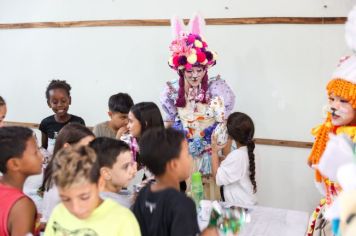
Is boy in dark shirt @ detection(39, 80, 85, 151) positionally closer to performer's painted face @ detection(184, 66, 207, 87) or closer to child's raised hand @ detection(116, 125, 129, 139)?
child's raised hand @ detection(116, 125, 129, 139)

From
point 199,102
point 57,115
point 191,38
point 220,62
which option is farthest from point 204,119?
point 57,115

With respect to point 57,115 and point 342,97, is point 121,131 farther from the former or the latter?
point 342,97

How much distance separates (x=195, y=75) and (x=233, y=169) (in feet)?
2.44

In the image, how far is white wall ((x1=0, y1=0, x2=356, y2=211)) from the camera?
3111mm

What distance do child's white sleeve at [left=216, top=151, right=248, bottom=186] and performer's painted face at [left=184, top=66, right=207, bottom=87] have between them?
0.67 meters

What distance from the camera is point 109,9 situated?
3.72 m

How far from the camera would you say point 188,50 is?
273 centimetres

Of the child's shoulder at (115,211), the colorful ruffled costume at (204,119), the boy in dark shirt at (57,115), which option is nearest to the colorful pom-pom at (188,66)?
the colorful ruffled costume at (204,119)

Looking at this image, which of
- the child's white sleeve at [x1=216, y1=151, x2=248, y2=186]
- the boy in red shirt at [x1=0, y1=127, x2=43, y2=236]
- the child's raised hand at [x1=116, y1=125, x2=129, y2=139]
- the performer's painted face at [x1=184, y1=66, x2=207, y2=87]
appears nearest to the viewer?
the boy in red shirt at [x1=0, y1=127, x2=43, y2=236]

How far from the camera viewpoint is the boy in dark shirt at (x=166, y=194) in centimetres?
134

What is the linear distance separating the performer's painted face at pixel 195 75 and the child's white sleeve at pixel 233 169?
2.19ft

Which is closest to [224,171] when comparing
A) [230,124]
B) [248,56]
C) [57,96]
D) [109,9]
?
[230,124]

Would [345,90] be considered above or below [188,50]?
below

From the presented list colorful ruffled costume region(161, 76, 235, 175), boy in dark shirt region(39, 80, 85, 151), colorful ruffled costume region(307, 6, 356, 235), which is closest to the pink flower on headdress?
colorful ruffled costume region(161, 76, 235, 175)
